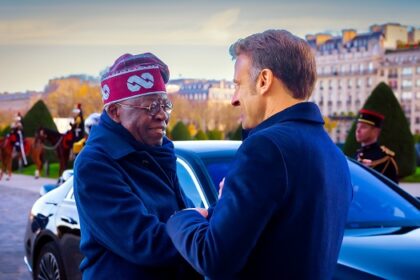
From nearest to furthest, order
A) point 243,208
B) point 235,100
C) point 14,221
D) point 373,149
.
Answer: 1. point 243,208
2. point 235,100
3. point 373,149
4. point 14,221

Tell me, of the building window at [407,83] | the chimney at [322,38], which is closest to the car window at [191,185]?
the building window at [407,83]

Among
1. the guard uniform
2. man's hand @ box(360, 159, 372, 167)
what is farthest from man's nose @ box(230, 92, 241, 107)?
the guard uniform

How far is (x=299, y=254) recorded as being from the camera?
1887 mm

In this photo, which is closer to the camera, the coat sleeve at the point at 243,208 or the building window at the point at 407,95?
the coat sleeve at the point at 243,208

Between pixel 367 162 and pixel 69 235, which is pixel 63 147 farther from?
pixel 69 235

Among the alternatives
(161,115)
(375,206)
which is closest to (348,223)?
(375,206)

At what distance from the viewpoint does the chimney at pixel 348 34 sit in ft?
424

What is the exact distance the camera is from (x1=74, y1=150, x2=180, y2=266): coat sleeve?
2227 millimetres

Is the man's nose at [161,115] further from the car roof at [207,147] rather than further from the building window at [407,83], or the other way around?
the building window at [407,83]

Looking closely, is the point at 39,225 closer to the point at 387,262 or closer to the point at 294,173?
the point at 387,262

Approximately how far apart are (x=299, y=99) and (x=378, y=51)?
12459 centimetres

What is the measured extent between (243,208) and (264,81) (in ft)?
1.15

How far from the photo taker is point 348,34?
130875 millimetres

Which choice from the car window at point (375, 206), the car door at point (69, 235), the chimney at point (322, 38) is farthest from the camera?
the chimney at point (322, 38)
